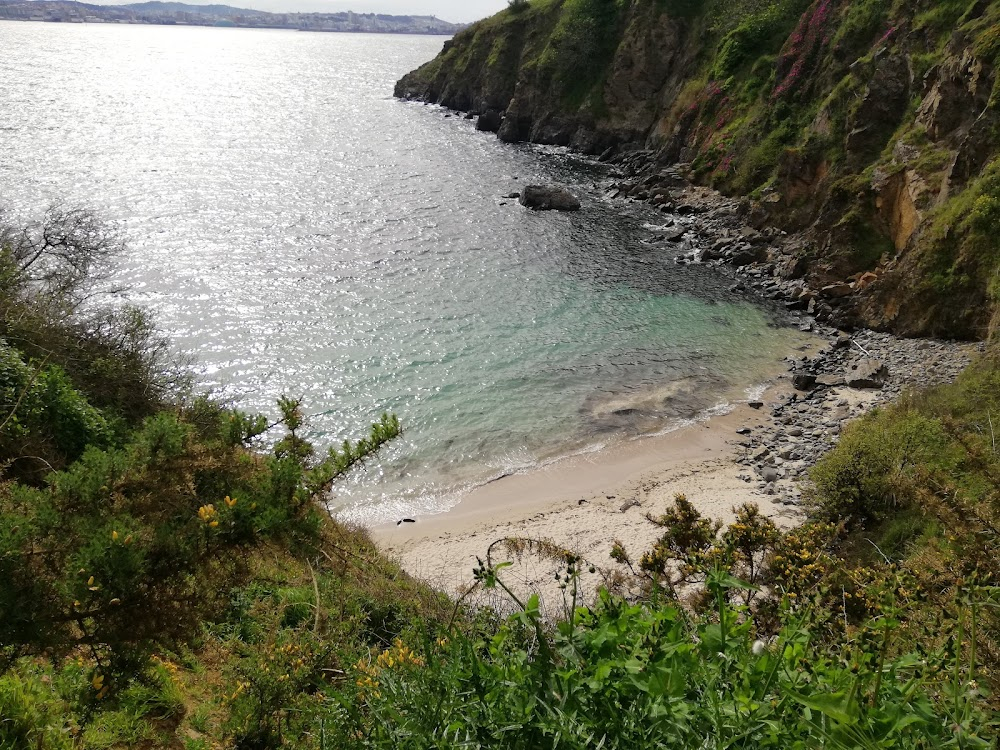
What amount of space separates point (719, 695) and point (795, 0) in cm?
6068

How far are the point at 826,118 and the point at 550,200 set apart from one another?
18.4 metres

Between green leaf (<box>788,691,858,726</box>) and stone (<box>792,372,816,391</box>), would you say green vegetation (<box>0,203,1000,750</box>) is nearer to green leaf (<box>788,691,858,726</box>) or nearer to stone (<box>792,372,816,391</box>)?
green leaf (<box>788,691,858,726</box>)

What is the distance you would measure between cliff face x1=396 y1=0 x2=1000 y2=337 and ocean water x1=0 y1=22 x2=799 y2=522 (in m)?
5.81

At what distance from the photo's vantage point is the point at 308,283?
33.3 m

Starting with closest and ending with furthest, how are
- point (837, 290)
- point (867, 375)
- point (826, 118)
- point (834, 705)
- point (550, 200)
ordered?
1. point (834, 705)
2. point (867, 375)
3. point (837, 290)
4. point (826, 118)
5. point (550, 200)

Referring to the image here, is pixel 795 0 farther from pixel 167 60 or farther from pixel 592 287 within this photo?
pixel 167 60

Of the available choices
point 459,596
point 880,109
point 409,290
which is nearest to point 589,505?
point 459,596

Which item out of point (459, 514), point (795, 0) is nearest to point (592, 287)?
point (459, 514)

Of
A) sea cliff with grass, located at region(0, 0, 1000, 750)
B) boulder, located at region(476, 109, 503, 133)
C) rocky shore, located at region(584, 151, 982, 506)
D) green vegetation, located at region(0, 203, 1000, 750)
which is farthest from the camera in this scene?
boulder, located at region(476, 109, 503, 133)

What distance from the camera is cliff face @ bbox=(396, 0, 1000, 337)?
25.9m

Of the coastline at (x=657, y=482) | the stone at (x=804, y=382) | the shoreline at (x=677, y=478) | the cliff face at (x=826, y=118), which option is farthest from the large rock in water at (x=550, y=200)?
the stone at (x=804, y=382)

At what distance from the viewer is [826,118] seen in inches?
1475

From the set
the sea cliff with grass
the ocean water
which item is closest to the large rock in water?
the ocean water

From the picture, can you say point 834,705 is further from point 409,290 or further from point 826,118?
point 826,118
